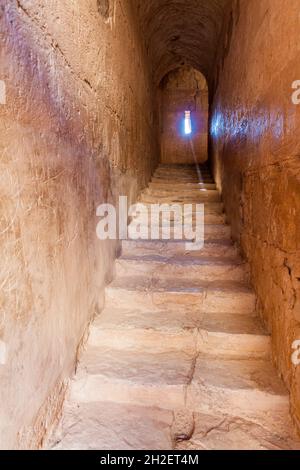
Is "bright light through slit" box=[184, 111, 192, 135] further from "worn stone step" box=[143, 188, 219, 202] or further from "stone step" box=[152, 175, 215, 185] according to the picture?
"worn stone step" box=[143, 188, 219, 202]

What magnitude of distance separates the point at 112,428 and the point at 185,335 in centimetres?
79

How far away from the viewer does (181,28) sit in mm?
5059

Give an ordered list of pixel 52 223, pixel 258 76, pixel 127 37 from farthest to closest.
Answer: pixel 127 37 → pixel 258 76 → pixel 52 223

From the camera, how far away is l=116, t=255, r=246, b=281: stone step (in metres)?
2.70

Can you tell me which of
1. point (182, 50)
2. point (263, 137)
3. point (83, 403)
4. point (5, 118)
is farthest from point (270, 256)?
point (182, 50)

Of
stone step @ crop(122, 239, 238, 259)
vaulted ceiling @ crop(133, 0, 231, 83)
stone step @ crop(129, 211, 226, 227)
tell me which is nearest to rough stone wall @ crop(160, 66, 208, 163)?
vaulted ceiling @ crop(133, 0, 231, 83)

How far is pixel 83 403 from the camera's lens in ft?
5.70

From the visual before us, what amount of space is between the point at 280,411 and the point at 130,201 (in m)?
2.65

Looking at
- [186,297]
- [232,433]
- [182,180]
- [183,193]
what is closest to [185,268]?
[186,297]

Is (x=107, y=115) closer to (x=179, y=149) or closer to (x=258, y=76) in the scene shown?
(x=258, y=76)

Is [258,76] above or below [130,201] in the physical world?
above

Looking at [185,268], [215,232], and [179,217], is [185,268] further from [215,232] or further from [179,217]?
[179,217]

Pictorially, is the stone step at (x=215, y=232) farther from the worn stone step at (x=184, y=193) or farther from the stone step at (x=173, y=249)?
the worn stone step at (x=184, y=193)

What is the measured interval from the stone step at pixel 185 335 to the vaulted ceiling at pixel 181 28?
12.6 feet
